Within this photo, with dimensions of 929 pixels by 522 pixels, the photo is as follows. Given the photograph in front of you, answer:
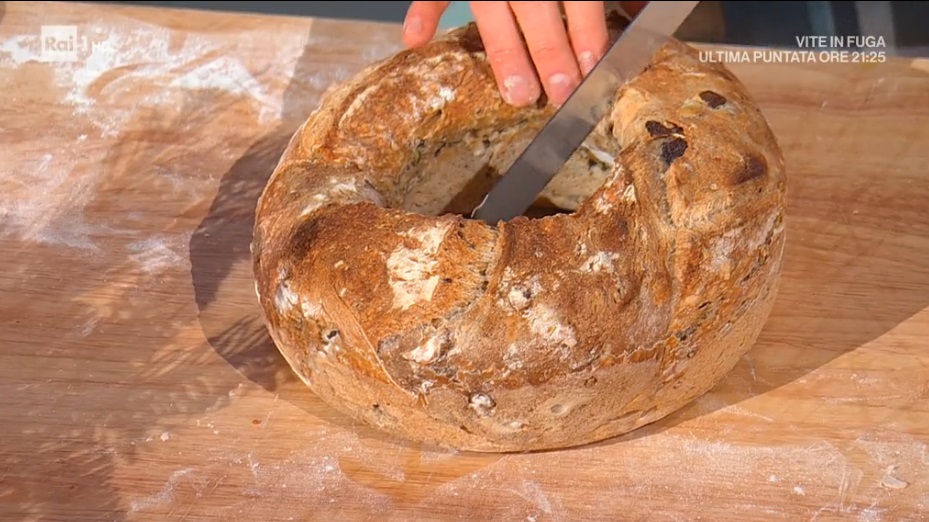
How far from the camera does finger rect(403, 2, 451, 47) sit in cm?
181

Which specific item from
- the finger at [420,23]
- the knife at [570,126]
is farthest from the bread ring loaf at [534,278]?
the finger at [420,23]

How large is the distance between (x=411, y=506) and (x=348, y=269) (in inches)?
16.0

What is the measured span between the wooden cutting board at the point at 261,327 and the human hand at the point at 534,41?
0.59 m

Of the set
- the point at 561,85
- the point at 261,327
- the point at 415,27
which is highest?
the point at 415,27

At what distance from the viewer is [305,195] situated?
161 cm

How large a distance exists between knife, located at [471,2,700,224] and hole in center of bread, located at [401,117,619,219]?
0.13m

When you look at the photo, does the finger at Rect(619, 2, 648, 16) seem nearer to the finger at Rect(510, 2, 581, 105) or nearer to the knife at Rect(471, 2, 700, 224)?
the finger at Rect(510, 2, 581, 105)

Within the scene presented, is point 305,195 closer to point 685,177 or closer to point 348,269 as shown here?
point 348,269

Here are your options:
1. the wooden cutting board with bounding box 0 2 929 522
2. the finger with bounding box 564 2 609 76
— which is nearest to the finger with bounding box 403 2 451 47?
the finger with bounding box 564 2 609 76

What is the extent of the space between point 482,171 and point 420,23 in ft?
1.00

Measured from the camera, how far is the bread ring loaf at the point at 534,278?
4.69ft

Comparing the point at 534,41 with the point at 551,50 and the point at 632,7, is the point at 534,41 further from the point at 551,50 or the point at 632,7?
the point at 632,7

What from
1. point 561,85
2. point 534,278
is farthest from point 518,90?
point 534,278

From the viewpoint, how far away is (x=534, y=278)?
1429 millimetres
